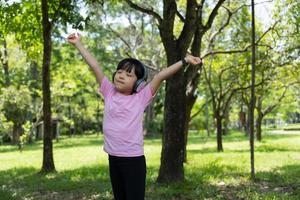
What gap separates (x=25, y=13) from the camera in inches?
535

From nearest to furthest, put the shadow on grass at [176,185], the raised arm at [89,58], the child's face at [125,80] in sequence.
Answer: the child's face at [125,80] < the raised arm at [89,58] < the shadow on grass at [176,185]

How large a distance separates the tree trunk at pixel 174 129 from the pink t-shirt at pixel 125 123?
6.45 meters

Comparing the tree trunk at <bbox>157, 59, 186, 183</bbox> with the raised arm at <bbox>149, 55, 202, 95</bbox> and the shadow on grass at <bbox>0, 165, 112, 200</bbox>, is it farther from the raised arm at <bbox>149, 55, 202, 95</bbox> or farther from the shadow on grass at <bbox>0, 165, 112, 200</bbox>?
the raised arm at <bbox>149, 55, 202, 95</bbox>

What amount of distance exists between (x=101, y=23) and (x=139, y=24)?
7.02m

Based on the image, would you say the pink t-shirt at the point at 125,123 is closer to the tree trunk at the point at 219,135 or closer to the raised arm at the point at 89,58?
the raised arm at the point at 89,58

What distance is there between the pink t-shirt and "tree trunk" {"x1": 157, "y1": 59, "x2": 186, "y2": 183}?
6.45m

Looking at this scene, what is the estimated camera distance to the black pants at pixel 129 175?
3.80m

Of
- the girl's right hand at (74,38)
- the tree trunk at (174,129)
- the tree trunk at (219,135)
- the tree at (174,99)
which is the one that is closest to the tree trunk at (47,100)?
the tree at (174,99)

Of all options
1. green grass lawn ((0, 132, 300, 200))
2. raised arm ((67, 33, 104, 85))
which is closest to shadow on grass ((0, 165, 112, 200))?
green grass lawn ((0, 132, 300, 200))

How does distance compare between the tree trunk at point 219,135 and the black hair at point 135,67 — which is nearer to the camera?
the black hair at point 135,67

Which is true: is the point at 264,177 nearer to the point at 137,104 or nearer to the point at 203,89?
the point at 137,104

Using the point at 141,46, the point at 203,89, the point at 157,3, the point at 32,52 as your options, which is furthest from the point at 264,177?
the point at 203,89

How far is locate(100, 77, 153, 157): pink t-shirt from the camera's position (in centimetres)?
383

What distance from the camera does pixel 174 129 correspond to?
10.4 m
